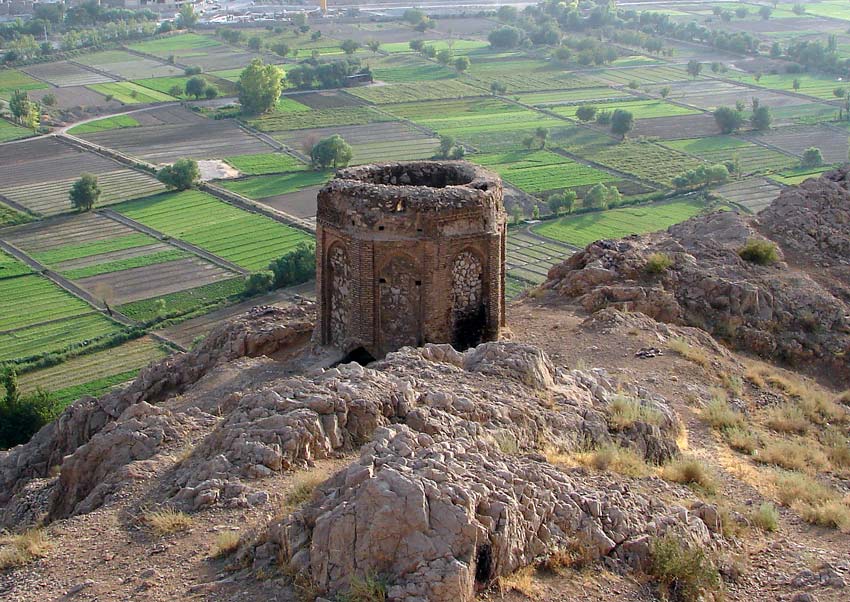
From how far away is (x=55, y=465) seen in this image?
22.3 m

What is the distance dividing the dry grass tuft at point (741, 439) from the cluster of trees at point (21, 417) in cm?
2574

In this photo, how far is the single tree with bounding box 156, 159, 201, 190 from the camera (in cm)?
7525

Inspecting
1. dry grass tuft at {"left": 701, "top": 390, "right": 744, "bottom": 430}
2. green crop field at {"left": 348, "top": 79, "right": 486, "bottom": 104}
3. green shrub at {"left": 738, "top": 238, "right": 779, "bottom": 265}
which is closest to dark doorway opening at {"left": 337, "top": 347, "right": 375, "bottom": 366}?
dry grass tuft at {"left": 701, "top": 390, "right": 744, "bottom": 430}

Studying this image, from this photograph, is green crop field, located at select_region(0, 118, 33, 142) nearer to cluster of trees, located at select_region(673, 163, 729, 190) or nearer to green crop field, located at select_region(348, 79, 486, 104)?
green crop field, located at select_region(348, 79, 486, 104)

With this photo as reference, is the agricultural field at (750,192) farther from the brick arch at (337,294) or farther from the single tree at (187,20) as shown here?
the single tree at (187,20)

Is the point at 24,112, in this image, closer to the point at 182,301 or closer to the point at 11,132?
the point at 11,132

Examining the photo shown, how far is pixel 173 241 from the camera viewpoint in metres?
65.1

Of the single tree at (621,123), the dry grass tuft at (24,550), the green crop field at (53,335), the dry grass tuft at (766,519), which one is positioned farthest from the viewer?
the single tree at (621,123)

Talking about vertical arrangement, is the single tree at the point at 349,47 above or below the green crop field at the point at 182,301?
above

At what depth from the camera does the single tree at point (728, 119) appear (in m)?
96.6

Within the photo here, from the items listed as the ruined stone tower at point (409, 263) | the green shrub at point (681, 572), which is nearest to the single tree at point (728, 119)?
the ruined stone tower at point (409, 263)

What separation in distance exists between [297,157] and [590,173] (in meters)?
22.5

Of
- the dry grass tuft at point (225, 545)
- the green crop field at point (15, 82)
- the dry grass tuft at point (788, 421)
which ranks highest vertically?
the dry grass tuft at point (225, 545)

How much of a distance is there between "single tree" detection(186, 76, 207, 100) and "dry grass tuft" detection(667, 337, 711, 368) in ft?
297
